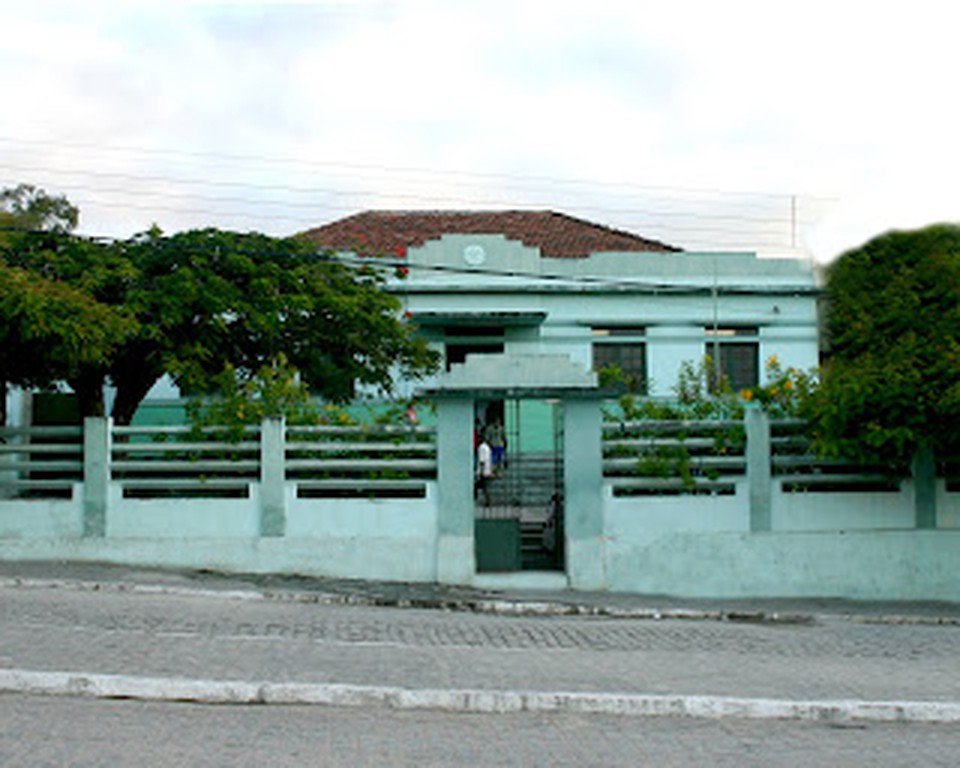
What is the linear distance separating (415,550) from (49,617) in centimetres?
493

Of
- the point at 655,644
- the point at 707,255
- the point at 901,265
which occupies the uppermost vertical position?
the point at 707,255

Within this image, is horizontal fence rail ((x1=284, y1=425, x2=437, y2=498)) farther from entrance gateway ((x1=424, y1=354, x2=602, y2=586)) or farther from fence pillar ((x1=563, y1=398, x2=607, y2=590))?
fence pillar ((x1=563, y1=398, x2=607, y2=590))

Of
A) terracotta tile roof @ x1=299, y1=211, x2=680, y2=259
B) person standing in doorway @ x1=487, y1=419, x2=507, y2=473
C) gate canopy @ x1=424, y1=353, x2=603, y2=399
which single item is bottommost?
person standing in doorway @ x1=487, y1=419, x2=507, y2=473

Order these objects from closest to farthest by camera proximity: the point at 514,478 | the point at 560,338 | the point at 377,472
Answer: the point at 377,472 < the point at 514,478 < the point at 560,338

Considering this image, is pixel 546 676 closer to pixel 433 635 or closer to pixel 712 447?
pixel 433 635

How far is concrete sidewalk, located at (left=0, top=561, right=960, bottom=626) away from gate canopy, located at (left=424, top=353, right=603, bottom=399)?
7.72 ft

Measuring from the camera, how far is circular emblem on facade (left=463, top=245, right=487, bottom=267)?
2723 cm

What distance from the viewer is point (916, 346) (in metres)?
13.4

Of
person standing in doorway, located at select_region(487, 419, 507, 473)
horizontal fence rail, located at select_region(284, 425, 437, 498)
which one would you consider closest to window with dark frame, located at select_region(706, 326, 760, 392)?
person standing in doorway, located at select_region(487, 419, 507, 473)

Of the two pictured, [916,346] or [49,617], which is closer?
[49,617]

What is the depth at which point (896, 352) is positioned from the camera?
13.5m

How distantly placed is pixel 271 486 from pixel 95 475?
2191mm

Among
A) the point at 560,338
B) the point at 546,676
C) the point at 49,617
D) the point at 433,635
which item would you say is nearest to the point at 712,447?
the point at 433,635

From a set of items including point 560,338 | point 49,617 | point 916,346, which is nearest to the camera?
point 49,617
